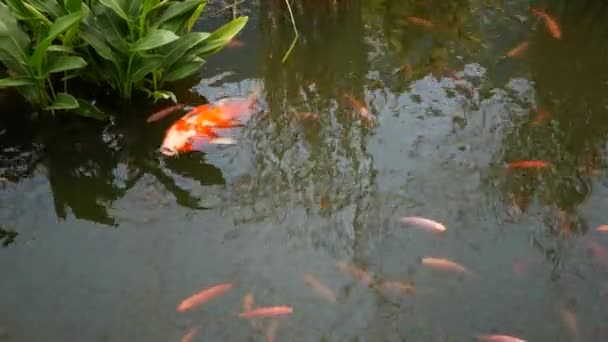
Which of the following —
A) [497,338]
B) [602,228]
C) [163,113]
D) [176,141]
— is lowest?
[497,338]

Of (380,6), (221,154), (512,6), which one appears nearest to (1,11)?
(221,154)

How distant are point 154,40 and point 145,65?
0.22 metres

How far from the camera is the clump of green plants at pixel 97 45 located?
3.74 metres

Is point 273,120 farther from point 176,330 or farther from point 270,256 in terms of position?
point 176,330

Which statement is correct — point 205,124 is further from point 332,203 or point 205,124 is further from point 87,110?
point 332,203

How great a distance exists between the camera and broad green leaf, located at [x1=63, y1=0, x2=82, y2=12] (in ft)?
12.3

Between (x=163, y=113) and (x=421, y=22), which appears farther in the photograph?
(x=421, y=22)

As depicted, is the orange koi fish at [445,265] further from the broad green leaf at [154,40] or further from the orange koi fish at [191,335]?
the broad green leaf at [154,40]

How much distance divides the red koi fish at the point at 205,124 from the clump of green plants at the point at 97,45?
19 cm

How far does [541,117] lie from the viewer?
4168 millimetres

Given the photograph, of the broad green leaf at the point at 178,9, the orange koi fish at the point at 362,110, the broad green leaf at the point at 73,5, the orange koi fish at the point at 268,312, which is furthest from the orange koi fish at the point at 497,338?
the broad green leaf at the point at 73,5

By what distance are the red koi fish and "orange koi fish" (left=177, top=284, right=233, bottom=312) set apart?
106cm

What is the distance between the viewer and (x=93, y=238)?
3295mm

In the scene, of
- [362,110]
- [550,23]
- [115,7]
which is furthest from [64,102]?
[550,23]
